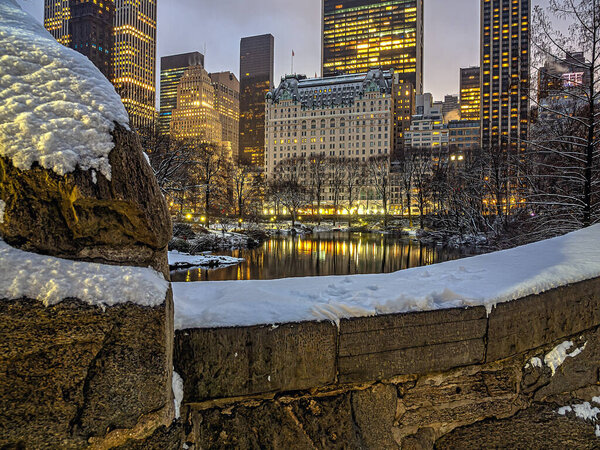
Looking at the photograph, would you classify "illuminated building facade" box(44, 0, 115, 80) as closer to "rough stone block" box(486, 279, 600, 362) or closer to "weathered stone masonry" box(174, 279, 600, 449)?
"weathered stone masonry" box(174, 279, 600, 449)

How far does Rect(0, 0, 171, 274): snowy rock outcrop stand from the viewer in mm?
1381

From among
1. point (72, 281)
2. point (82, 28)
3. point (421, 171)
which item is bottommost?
point (72, 281)

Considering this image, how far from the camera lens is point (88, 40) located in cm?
3684

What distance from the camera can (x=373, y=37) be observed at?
190 meters

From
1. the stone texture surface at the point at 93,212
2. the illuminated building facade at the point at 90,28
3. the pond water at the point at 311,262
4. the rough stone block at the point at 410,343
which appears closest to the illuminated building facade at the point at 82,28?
the illuminated building facade at the point at 90,28

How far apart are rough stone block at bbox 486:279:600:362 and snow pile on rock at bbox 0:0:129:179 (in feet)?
7.78

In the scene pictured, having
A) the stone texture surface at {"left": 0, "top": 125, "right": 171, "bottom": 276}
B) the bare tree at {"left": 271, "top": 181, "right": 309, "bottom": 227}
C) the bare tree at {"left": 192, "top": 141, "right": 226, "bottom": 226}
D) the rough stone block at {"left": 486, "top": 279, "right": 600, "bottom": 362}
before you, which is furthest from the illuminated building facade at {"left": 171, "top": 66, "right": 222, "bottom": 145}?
the stone texture surface at {"left": 0, "top": 125, "right": 171, "bottom": 276}

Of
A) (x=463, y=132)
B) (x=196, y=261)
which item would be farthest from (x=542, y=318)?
(x=463, y=132)

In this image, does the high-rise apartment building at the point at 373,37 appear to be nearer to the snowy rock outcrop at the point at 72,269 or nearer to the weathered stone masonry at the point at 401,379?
the weathered stone masonry at the point at 401,379

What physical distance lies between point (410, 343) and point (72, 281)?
173 cm

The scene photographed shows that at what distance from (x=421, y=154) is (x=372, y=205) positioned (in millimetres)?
31080

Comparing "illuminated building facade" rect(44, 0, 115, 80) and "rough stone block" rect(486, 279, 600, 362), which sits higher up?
"illuminated building facade" rect(44, 0, 115, 80)

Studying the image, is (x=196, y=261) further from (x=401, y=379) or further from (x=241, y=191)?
(x=241, y=191)

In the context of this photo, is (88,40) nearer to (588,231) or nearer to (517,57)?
(517,57)
